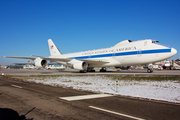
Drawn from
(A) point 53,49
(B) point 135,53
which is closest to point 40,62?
(A) point 53,49

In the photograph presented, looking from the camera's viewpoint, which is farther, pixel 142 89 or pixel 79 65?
pixel 79 65

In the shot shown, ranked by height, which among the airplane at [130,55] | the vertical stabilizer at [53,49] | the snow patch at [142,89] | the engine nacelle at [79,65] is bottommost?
the snow patch at [142,89]

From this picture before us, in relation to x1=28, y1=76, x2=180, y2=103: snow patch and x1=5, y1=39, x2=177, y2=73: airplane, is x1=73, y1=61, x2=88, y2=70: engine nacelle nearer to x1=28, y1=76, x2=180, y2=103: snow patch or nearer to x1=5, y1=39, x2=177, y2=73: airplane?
x1=5, y1=39, x2=177, y2=73: airplane

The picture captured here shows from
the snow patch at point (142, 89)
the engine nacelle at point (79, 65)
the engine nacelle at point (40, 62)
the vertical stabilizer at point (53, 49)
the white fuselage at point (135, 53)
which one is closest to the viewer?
the snow patch at point (142, 89)

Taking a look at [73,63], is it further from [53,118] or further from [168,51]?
[53,118]

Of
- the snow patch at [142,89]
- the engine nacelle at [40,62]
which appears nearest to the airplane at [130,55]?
the engine nacelle at [40,62]

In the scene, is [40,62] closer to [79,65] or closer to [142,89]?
[79,65]

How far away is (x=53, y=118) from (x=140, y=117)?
103 inches

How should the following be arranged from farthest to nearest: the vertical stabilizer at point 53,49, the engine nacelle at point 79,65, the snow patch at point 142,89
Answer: the vertical stabilizer at point 53,49, the engine nacelle at point 79,65, the snow patch at point 142,89

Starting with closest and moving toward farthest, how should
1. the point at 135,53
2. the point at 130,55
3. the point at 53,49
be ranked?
the point at 135,53 < the point at 130,55 < the point at 53,49

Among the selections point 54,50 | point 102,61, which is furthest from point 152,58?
point 54,50

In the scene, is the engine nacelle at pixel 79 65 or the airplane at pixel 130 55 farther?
the engine nacelle at pixel 79 65

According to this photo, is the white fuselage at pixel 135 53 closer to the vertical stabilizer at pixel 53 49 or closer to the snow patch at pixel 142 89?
the snow patch at pixel 142 89

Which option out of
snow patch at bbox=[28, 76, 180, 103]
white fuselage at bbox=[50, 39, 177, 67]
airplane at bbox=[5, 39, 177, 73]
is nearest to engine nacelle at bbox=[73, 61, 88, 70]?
airplane at bbox=[5, 39, 177, 73]
